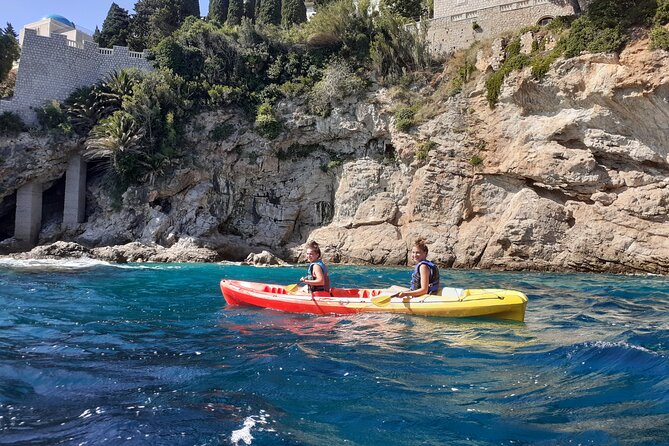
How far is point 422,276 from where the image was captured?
31.8 feet

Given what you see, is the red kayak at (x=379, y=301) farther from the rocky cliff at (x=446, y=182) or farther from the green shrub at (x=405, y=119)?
the green shrub at (x=405, y=119)

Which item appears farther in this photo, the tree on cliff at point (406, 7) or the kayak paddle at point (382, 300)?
the tree on cliff at point (406, 7)

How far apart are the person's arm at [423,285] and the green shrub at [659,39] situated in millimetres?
14265

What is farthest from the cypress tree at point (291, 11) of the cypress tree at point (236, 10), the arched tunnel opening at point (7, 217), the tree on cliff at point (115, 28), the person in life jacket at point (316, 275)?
the person in life jacket at point (316, 275)

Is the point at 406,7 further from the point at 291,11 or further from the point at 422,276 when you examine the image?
the point at 422,276

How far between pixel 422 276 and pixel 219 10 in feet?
124

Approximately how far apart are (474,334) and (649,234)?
1358cm

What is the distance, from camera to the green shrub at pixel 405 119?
2411 cm

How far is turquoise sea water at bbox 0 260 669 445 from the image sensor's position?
4160 mm

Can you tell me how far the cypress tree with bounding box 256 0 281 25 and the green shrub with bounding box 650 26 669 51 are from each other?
87.4 ft

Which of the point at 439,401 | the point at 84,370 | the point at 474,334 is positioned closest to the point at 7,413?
the point at 84,370

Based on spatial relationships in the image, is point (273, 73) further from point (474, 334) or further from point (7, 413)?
point (7, 413)

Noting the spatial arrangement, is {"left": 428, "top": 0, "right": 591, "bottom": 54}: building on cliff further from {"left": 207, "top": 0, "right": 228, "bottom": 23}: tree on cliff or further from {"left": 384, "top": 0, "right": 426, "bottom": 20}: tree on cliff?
{"left": 207, "top": 0, "right": 228, "bottom": 23}: tree on cliff

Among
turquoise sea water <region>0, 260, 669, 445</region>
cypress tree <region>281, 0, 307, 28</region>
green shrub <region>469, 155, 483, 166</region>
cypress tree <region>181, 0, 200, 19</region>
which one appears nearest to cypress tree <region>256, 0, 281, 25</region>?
cypress tree <region>281, 0, 307, 28</region>
